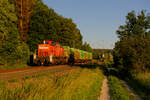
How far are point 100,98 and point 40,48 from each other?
59.9ft

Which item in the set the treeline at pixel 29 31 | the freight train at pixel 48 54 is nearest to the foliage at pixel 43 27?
the treeline at pixel 29 31

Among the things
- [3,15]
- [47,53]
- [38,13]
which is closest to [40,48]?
[47,53]

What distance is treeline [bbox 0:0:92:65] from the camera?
23641mm

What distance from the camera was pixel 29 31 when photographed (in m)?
39.3

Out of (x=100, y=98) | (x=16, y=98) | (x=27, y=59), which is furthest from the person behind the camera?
(x=27, y=59)

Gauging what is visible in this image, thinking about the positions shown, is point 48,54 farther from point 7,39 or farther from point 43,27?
point 43,27

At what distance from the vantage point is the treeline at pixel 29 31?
23641 millimetres

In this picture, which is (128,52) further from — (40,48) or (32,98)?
(32,98)

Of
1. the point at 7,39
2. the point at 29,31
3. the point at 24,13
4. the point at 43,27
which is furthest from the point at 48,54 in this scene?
the point at 24,13

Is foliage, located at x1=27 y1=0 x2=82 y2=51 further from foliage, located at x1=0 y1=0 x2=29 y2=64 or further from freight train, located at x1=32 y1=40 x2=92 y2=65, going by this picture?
foliage, located at x1=0 y1=0 x2=29 y2=64

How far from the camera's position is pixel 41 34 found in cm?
3941

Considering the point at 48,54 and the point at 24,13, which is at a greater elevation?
the point at 24,13

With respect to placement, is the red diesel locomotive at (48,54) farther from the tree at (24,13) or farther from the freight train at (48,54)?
the tree at (24,13)

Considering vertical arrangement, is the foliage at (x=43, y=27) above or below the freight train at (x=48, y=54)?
above
